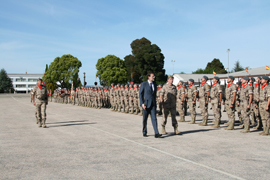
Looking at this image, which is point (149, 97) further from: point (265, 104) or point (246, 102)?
point (265, 104)

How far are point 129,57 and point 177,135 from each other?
78582 mm

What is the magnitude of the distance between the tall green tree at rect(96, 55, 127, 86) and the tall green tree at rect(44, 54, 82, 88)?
21.0 feet

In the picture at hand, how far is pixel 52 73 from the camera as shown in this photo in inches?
2953

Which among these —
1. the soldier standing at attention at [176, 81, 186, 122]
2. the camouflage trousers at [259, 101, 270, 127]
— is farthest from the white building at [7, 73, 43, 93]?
the camouflage trousers at [259, 101, 270, 127]

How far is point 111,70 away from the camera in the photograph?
76.4 metres

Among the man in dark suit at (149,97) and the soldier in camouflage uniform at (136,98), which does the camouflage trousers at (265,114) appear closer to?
the man in dark suit at (149,97)

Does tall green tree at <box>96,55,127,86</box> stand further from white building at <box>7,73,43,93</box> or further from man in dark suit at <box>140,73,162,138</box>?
white building at <box>7,73,43,93</box>

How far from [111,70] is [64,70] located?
1274cm

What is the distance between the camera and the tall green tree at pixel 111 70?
7619 cm

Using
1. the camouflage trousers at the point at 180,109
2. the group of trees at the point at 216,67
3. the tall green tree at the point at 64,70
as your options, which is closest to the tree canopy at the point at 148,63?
the tall green tree at the point at 64,70

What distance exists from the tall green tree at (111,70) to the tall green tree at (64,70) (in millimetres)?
6393

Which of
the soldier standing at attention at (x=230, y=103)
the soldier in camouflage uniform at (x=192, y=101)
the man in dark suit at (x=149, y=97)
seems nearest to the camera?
the man in dark suit at (x=149, y=97)

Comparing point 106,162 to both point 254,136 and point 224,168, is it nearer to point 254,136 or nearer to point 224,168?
point 224,168

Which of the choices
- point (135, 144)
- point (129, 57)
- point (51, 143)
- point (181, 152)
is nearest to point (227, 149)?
point (181, 152)
